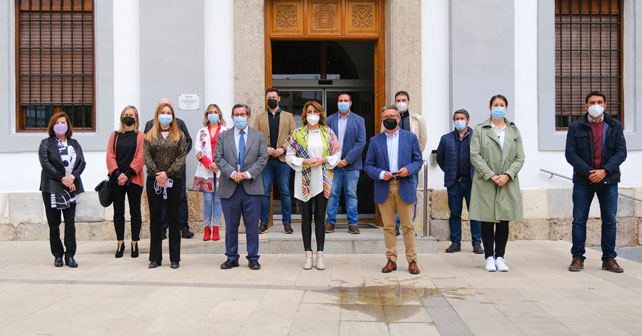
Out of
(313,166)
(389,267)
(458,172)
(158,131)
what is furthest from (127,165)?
(458,172)

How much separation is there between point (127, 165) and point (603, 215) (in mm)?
5678

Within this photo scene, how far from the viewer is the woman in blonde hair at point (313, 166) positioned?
273 inches

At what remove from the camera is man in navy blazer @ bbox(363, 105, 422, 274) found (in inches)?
265

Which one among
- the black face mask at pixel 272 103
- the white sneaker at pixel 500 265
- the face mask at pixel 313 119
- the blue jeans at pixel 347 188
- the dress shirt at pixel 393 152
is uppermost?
the black face mask at pixel 272 103

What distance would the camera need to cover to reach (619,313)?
498cm

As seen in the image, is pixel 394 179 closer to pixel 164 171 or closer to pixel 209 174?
pixel 164 171

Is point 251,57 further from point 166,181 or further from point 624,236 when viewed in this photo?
point 624,236

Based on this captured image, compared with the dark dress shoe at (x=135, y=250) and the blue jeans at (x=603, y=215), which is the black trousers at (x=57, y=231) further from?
the blue jeans at (x=603, y=215)

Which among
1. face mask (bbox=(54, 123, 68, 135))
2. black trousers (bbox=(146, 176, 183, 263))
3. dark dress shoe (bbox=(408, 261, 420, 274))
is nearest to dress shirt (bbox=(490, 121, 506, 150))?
dark dress shoe (bbox=(408, 261, 420, 274))

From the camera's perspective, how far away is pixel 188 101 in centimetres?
912

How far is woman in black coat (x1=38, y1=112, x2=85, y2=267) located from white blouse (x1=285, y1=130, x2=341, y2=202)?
2573 mm

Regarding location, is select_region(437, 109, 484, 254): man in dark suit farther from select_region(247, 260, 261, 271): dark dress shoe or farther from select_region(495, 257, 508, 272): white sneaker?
select_region(247, 260, 261, 271): dark dress shoe

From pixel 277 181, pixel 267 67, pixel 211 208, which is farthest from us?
pixel 267 67

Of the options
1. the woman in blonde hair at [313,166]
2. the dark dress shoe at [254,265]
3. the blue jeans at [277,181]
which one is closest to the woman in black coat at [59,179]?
the dark dress shoe at [254,265]
